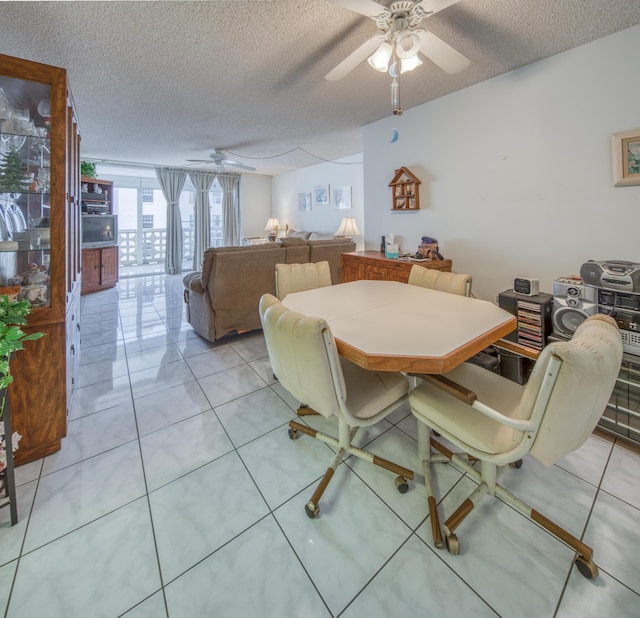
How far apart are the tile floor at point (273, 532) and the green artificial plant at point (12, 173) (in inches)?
53.3

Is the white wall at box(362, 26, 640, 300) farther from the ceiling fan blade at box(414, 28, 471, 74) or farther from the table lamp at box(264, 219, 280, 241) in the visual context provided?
the table lamp at box(264, 219, 280, 241)

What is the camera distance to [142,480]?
57.0 inches

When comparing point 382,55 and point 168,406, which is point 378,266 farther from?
point 168,406

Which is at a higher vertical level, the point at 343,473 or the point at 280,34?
the point at 280,34

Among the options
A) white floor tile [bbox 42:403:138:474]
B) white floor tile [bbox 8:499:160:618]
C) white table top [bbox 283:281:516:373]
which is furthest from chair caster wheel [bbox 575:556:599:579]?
white floor tile [bbox 42:403:138:474]

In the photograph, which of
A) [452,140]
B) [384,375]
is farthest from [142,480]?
[452,140]

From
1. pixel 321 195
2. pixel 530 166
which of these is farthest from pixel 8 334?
pixel 321 195

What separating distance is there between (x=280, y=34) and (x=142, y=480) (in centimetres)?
270

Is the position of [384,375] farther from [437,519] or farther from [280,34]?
[280,34]

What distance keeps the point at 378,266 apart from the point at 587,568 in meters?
2.58

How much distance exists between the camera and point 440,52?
1.65m

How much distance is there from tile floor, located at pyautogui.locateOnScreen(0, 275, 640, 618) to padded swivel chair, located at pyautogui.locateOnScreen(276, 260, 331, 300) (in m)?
0.94

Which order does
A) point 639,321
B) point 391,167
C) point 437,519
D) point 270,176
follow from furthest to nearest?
point 270,176 < point 391,167 < point 639,321 < point 437,519

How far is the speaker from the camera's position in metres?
1.77
